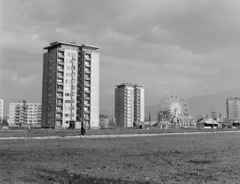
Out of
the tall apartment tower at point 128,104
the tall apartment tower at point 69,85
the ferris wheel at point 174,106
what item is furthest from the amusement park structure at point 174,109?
the tall apartment tower at point 128,104

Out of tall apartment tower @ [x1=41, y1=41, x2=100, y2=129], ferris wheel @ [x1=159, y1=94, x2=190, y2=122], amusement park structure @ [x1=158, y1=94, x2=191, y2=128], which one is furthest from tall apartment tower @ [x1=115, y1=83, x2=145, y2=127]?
ferris wheel @ [x1=159, y1=94, x2=190, y2=122]

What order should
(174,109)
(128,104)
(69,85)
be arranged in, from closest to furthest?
(174,109) < (69,85) < (128,104)

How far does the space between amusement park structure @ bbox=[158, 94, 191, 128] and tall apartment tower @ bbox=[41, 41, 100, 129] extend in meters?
27.1

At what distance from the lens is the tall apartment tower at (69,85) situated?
327 feet

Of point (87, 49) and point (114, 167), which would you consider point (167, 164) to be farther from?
point (87, 49)

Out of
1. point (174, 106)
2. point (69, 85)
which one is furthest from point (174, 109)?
point (69, 85)

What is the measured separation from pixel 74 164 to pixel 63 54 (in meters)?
92.2

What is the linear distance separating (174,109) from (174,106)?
2.88ft

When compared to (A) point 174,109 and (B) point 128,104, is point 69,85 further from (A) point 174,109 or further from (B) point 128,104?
(B) point 128,104

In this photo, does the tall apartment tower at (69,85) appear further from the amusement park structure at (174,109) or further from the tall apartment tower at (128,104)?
the tall apartment tower at (128,104)

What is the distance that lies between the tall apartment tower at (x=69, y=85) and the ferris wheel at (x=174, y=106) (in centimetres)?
2772

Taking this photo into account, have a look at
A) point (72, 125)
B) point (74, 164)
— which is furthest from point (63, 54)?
point (74, 164)

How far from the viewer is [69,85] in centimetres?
10250

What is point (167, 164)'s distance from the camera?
1198 centimetres
